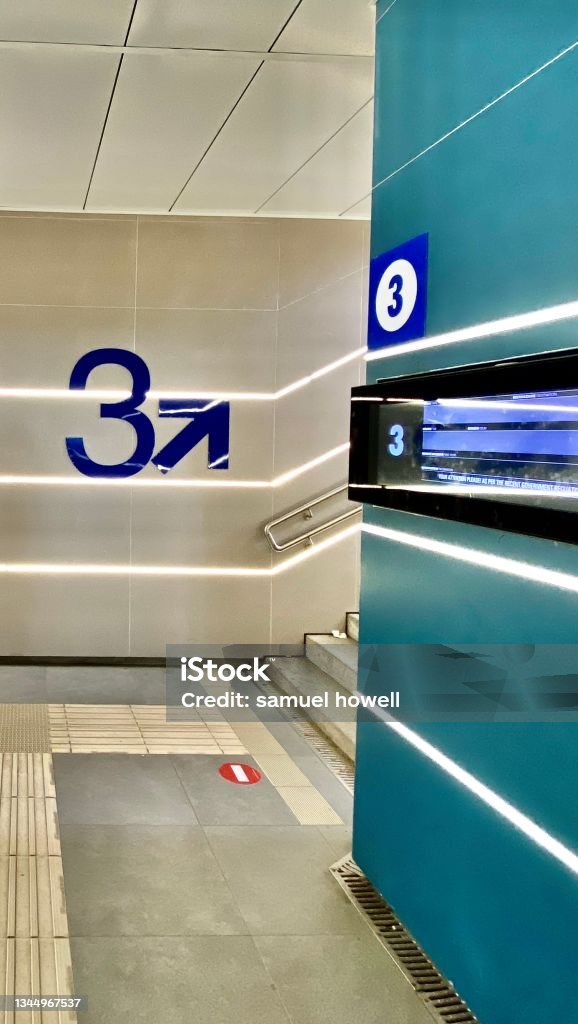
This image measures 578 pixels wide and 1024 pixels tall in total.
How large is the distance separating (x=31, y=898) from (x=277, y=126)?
360cm

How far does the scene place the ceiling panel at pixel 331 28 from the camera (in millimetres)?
3787

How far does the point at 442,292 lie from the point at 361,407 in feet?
1.75

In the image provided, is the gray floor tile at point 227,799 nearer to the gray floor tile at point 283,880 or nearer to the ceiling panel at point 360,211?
the gray floor tile at point 283,880

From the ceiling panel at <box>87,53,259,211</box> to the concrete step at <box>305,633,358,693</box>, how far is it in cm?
301

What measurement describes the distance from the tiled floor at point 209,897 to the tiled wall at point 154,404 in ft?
7.10

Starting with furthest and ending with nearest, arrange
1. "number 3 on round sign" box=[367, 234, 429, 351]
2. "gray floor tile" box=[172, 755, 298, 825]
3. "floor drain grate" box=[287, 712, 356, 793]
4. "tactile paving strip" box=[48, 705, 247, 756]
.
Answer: "tactile paving strip" box=[48, 705, 247, 756]
"floor drain grate" box=[287, 712, 356, 793]
"gray floor tile" box=[172, 755, 298, 825]
"number 3 on round sign" box=[367, 234, 429, 351]

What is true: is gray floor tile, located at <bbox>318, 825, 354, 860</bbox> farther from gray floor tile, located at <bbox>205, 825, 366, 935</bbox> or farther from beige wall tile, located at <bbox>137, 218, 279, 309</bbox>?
beige wall tile, located at <bbox>137, 218, 279, 309</bbox>

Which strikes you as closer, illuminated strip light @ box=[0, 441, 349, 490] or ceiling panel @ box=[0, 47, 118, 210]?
ceiling panel @ box=[0, 47, 118, 210]

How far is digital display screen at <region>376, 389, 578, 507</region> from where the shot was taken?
2.29 meters

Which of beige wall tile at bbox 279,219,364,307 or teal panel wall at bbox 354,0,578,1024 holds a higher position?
beige wall tile at bbox 279,219,364,307

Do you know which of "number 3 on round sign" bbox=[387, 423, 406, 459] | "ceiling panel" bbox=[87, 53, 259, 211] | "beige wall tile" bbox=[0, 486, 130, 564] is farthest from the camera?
"beige wall tile" bbox=[0, 486, 130, 564]

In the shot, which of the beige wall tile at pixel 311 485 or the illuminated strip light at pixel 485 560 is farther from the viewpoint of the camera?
the beige wall tile at pixel 311 485

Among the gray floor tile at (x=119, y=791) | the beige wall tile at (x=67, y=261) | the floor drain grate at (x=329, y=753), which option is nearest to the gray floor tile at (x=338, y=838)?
the floor drain grate at (x=329, y=753)

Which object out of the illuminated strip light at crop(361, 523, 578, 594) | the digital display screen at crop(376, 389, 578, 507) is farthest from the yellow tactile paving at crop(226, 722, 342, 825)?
the digital display screen at crop(376, 389, 578, 507)
